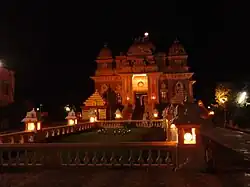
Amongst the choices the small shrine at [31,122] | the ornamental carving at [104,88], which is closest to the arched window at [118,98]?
the ornamental carving at [104,88]

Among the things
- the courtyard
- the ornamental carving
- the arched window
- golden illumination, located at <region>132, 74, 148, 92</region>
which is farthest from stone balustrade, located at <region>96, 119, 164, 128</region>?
the ornamental carving

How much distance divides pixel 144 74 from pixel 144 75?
4.12ft

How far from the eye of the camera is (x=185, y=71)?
A: 56.4m

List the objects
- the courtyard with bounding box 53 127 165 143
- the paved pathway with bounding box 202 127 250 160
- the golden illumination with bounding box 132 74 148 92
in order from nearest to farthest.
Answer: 1. the paved pathway with bounding box 202 127 250 160
2. the courtyard with bounding box 53 127 165 143
3. the golden illumination with bounding box 132 74 148 92

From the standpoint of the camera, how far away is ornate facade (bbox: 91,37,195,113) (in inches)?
2116

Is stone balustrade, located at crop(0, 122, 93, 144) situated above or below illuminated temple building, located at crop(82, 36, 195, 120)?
below

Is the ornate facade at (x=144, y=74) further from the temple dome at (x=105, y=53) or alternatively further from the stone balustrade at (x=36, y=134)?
the stone balustrade at (x=36, y=134)

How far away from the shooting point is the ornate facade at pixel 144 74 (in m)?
53.8

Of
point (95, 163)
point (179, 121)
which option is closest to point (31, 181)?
point (95, 163)

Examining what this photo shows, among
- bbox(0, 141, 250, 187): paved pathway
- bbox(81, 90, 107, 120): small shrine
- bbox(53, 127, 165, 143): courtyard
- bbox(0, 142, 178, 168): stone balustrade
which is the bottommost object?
bbox(0, 141, 250, 187): paved pathway

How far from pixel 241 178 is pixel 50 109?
185 ft

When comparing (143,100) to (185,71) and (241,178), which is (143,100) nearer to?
(185,71)

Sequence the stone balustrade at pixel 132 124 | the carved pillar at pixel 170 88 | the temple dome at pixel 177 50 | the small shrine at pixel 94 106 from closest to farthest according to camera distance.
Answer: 1. the stone balustrade at pixel 132 124
2. the small shrine at pixel 94 106
3. the carved pillar at pixel 170 88
4. the temple dome at pixel 177 50

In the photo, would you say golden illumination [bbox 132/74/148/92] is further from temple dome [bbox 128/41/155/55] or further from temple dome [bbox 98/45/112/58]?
temple dome [bbox 98/45/112/58]
